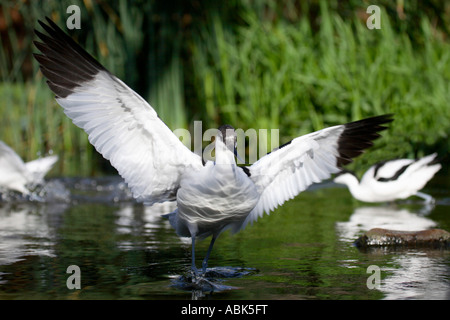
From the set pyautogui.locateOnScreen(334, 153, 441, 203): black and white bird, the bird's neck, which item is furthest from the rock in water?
pyautogui.locateOnScreen(334, 153, 441, 203): black and white bird

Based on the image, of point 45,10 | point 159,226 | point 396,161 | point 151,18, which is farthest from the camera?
point 151,18

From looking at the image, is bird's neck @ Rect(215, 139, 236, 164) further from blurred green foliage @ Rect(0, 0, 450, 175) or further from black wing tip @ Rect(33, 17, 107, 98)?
blurred green foliage @ Rect(0, 0, 450, 175)

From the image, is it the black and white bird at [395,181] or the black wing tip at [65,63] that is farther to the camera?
the black and white bird at [395,181]

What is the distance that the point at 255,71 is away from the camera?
11891mm

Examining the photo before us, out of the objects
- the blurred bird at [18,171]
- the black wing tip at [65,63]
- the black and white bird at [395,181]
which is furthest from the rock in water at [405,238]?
the blurred bird at [18,171]

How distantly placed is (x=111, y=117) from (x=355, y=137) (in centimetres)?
190

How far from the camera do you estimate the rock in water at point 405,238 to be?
6016mm

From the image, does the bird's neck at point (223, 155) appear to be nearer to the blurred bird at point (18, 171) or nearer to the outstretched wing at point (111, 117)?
the outstretched wing at point (111, 117)

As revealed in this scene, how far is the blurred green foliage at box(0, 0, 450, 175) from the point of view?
35.3 feet

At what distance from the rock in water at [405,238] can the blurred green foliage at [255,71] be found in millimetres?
4519
